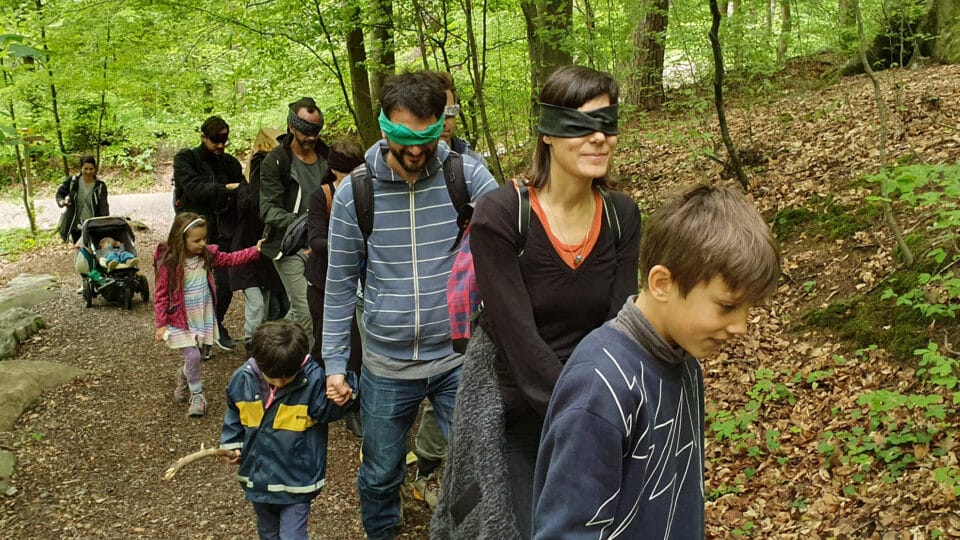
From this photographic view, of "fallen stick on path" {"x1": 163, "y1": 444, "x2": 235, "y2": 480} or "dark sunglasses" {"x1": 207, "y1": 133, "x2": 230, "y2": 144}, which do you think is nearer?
"fallen stick on path" {"x1": 163, "y1": 444, "x2": 235, "y2": 480}

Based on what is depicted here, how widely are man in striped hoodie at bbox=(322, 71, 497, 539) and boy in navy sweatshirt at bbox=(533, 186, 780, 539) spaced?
69.5 inches

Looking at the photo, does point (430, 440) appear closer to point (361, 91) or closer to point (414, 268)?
point (414, 268)

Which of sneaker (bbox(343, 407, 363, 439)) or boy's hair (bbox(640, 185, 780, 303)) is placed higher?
boy's hair (bbox(640, 185, 780, 303))

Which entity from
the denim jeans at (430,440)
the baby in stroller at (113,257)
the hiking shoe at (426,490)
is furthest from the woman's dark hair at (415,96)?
the baby in stroller at (113,257)

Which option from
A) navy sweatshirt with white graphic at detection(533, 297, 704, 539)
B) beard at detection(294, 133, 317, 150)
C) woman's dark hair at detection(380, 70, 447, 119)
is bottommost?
navy sweatshirt with white graphic at detection(533, 297, 704, 539)

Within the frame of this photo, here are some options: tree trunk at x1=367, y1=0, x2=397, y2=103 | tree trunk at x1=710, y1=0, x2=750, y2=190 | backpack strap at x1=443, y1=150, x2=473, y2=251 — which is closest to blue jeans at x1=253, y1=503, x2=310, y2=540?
backpack strap at x1=443, y1=150, x2=473, y2=251

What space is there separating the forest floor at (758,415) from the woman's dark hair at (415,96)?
101 inches

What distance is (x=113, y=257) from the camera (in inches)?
428

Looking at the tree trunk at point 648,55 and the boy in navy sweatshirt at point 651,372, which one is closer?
the boy in navy sweatshirt at point 651,372

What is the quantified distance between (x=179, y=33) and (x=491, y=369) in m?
12.4

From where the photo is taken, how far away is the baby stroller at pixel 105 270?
35.7ft

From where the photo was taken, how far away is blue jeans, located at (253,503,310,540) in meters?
3.86

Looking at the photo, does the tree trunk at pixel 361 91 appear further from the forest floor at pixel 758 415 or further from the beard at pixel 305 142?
the beard at pixel 305 142

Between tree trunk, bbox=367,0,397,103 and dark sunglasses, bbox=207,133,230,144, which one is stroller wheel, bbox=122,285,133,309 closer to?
dark sunglasses, bbox=207,133,230,144
